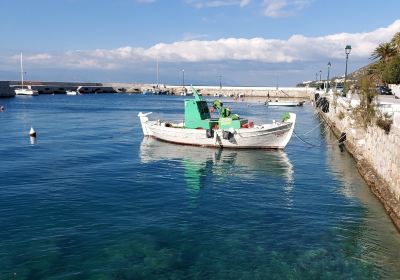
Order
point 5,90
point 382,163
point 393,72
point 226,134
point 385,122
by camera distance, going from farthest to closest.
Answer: point 5,90, point 393,72, point 226,134, point 385,122, point 382,163

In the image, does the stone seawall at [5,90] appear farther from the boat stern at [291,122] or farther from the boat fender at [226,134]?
the boat stern at [291,122]

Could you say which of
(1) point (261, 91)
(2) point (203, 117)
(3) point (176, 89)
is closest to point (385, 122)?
(2) point (203, 117)

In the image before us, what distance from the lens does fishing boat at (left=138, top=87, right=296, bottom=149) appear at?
3146cm

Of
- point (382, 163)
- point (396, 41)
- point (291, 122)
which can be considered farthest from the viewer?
point (396, 41)

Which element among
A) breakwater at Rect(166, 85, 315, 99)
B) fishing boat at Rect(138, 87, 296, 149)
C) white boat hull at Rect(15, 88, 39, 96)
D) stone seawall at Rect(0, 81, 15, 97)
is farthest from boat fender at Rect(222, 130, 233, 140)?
white boat hull at Rect(15, 88, 39, 96)

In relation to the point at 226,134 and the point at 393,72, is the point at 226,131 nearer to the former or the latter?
the point at 226,134

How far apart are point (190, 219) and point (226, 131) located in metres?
16.1

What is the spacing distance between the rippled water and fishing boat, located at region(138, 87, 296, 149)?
2501 millimetres

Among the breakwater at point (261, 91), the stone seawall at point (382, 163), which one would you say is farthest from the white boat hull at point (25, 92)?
the stone seawall at point (382, 163)

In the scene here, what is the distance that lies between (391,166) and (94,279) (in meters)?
13.1

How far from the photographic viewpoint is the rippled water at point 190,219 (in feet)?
39.7

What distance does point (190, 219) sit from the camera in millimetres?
16250

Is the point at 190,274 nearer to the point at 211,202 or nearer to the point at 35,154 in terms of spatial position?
the point at 211,202

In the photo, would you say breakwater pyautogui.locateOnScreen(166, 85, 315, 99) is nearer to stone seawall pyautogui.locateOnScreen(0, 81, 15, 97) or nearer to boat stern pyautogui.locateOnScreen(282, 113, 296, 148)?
stone seawall pyautogui.locateOnScreen(0, 81, 15, 97)
